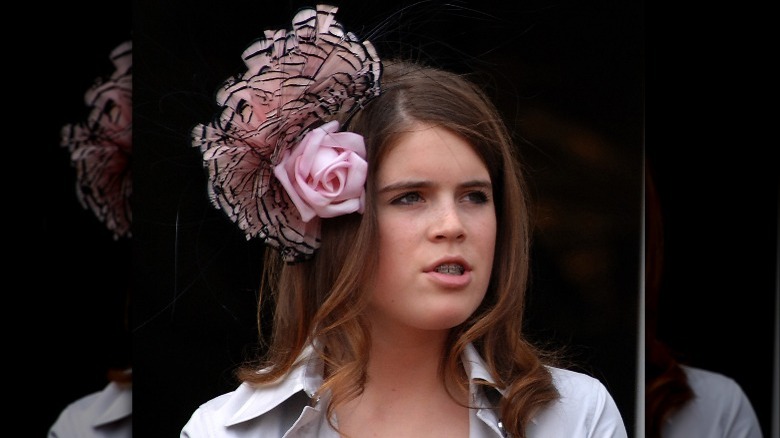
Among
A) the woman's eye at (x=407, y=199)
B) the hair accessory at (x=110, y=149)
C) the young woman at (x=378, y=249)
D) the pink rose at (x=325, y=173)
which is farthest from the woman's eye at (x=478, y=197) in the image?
the hair accessory at (x=110, y=149)

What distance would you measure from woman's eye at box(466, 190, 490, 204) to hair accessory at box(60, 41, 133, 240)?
3.85 ft

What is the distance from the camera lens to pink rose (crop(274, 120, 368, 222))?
2.43 metres

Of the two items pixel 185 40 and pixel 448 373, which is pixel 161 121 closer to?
pixel 185 40

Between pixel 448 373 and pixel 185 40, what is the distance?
3.01ft

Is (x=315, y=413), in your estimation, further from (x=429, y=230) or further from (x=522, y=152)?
(x=522, y=152)

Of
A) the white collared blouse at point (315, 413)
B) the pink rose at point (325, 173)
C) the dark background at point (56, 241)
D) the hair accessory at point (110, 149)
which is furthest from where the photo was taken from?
the dark background at point (56, 241)

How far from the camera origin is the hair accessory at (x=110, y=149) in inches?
131

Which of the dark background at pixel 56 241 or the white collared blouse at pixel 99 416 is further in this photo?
the dark background at pixel 56 241

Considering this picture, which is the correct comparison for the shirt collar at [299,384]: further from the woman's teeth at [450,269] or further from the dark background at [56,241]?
the dark background at [56,241]

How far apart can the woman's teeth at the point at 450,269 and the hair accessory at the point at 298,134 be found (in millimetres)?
199

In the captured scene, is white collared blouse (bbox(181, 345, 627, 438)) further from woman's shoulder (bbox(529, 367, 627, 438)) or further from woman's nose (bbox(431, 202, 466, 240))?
woman's nose (bbox(431, 202, 466, 240))

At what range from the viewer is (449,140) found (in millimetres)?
2477

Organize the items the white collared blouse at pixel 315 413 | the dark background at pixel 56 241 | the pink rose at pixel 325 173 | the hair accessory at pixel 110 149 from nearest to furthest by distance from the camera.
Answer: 1. the pink rose at pixel 325 173
2. the white collared blouse at pixel 315 413
3. the hair accessory at pixel 110 149
4. the dark background at pixel 56 241

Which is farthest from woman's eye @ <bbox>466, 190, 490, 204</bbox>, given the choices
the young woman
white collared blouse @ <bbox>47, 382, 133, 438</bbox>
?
white collared blouse @ <bbox>47, 382, 133, 438</bbox>
